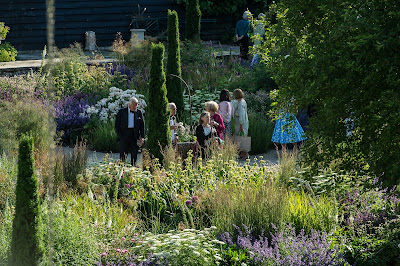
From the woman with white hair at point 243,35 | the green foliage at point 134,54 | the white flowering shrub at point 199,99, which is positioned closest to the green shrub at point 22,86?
the green foliage at point 134,54

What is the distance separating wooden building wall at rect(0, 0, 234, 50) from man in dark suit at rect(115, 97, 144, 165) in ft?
42.4

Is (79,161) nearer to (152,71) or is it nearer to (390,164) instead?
(152,71)

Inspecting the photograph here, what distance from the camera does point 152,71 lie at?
10.1 metres

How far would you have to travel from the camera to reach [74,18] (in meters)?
22.5

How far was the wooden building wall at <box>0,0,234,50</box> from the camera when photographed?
21.9 metres

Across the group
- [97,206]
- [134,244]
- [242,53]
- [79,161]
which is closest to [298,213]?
[134,244]

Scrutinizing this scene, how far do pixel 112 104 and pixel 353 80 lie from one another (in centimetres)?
841

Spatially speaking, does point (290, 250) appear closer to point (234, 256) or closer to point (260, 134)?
point (234, 256)

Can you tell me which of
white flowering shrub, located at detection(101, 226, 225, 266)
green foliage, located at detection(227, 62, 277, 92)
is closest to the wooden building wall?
green foliage, located at detection(227, 62, 277, 92)

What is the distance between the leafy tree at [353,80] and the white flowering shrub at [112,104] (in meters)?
7.38

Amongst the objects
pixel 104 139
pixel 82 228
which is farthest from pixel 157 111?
pixel 82 228

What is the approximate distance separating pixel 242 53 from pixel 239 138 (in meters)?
8.72

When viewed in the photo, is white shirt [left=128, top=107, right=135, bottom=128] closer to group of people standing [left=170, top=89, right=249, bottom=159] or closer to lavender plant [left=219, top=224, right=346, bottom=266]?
group of people standing [left=170, top=89, right=249, bottom=159]

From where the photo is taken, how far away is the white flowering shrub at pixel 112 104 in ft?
43.4
